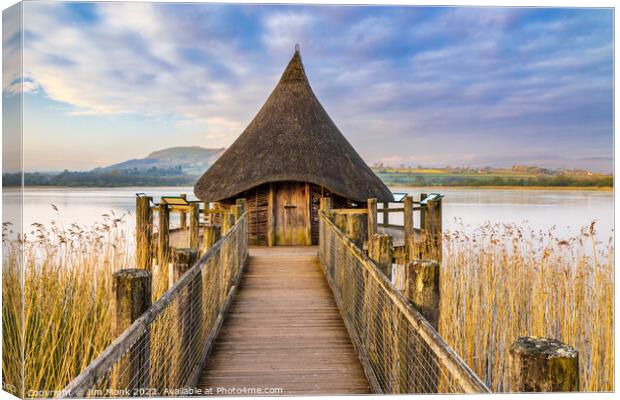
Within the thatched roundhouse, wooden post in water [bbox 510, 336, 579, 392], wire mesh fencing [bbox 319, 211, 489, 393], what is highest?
the thatched roundhouse

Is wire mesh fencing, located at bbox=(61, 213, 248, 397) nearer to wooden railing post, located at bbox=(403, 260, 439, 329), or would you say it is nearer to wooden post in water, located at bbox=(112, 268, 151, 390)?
wooden post in water, located at bbox=(112, 268, 151, 390)

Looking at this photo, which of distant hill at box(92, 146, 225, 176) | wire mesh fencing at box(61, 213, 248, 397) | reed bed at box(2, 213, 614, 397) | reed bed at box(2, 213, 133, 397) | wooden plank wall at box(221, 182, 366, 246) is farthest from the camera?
distant hill at box(92, 146, 225, 176)

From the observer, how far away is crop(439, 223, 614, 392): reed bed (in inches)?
217

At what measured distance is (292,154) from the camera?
12.7 m

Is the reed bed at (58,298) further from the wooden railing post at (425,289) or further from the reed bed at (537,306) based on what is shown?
the reed bed at (537,306)

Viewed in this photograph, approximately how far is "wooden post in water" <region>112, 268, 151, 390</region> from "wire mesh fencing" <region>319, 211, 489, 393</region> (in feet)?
4.83

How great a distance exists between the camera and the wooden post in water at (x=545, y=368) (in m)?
1.63

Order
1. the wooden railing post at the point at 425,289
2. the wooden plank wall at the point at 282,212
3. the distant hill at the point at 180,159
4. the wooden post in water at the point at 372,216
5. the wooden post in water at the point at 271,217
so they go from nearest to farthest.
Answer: the wooden railing post at the point at 425,289
the wooden post in water at the point at 372,216
the wooden post in water at the point at 271,217
the wooden plank wall at the point at 282,212
the distant hill at the point at 180,159

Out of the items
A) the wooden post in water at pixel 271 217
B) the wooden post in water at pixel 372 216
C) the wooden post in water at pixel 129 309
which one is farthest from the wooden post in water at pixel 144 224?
the wooden post in water at pixel 129 309

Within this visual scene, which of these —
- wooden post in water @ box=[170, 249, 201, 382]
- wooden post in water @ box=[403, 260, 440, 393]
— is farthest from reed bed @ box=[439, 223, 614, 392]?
wooden post in water @ box=[170, 249, 201, 382]

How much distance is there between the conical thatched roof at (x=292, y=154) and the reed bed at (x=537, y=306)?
17.9 feet

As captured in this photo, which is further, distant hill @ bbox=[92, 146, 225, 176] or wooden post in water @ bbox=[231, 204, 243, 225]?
distant hill @ bbox=[92, 146, 225, 176]

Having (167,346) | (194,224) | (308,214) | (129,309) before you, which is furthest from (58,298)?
(308,214)

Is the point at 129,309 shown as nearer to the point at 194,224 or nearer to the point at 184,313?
the point at 184,313
